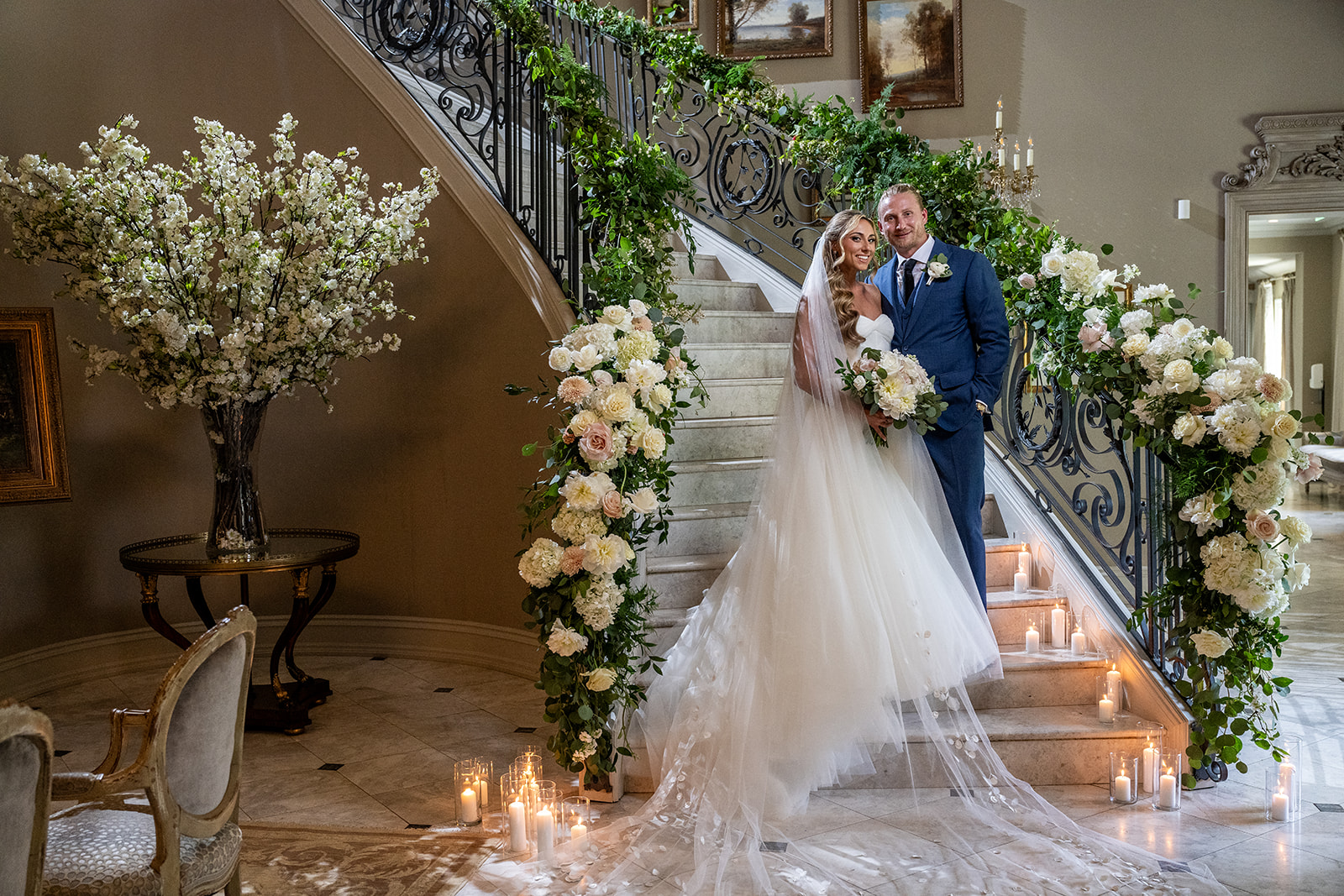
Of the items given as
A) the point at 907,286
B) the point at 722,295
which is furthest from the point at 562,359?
the point at 722,295

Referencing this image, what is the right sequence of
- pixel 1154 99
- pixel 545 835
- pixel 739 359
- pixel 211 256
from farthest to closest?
pixel 1154 99 → pixel 739 359 → pixel 211 256 → pixel 545 835

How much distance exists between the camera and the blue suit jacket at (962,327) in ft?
12.5


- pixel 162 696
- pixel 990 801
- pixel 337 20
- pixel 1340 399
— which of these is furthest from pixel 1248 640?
pixel 1340 399

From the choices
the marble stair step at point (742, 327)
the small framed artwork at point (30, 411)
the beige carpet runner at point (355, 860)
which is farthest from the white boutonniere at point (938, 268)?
the small framed artwork at point (30, 411)

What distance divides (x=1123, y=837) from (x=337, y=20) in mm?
5429

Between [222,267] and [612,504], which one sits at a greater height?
[222,267]

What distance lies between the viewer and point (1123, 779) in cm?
346

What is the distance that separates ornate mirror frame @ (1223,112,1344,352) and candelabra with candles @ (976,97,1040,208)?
1.70 metres

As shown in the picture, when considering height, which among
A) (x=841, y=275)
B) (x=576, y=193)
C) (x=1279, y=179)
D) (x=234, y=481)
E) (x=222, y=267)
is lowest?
(x=234, y=481)

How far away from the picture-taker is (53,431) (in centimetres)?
542

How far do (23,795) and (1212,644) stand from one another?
3.40m

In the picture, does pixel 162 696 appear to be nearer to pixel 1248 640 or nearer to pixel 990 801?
pixel 990 801

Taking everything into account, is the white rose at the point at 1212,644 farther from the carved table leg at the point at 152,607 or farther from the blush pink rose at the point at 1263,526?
the carved table leg at the point at 152,607

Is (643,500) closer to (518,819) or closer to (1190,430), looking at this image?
(518,819)
